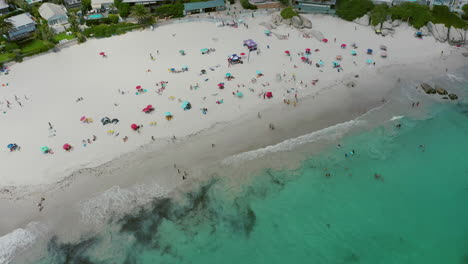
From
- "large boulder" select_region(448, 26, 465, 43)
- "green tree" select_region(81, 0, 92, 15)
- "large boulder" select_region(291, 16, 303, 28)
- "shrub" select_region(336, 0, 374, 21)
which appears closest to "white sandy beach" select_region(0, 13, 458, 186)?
"shrub" select_region(336, 0, 374, 21)

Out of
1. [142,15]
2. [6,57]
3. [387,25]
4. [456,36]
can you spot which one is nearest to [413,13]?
[387,25]

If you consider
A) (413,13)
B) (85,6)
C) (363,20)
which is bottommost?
(363,20)

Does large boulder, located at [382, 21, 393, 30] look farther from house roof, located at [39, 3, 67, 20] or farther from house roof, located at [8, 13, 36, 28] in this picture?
house roof, located at [8, 13, 36, 28]

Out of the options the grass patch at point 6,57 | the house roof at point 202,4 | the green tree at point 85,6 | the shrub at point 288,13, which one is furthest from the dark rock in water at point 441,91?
the grass patch at point 6,57

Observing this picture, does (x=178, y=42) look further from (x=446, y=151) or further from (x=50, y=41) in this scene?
(x=446, y=151)

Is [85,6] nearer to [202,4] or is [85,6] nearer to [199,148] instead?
[202,4]
